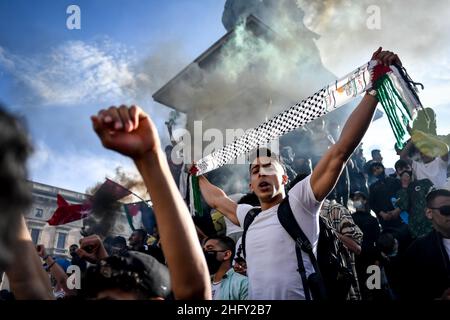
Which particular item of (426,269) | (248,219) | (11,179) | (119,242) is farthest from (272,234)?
(119,242)

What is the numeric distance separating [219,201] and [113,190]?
5.55 m

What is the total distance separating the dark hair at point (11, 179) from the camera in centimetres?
58

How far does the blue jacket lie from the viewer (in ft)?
11.4

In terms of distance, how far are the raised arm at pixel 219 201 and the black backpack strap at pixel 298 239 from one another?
0.95 m

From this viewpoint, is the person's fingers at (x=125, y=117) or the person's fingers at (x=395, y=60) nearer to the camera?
the person's fingers at (x=125, y=117)

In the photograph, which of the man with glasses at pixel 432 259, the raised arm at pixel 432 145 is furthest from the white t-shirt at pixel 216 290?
the raised arm at pixel 432 145

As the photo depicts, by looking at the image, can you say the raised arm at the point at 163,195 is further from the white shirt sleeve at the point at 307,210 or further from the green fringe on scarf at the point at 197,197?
the green fringe on scarf at the point at 197,197

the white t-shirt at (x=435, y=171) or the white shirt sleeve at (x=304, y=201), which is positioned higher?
the white t-shirt at (x=435, y=171)

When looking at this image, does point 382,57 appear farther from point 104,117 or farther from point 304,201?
point 104,117

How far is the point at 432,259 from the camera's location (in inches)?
146
